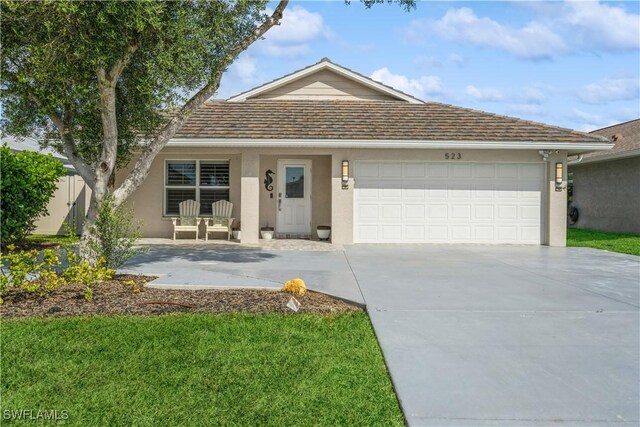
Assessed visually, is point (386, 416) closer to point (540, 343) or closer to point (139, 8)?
point (540, 343)

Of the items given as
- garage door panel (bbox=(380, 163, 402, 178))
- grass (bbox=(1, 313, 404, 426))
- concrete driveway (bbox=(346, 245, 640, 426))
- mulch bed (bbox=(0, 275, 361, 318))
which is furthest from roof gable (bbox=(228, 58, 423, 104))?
grass (bbox=(1, 313, 404, 426))

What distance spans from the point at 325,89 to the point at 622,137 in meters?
12.8

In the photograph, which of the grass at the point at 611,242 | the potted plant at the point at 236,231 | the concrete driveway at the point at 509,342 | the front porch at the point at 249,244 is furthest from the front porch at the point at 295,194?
the grass at the point at 611,242

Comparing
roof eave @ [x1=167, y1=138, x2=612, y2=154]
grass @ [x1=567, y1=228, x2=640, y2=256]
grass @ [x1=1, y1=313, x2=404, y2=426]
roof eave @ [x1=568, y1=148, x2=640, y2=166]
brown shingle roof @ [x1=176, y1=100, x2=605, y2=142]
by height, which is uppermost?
brown shingle roof @ [x1=176, y1=100, x2=605, y2=142]

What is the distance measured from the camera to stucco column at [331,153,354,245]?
12.8 m

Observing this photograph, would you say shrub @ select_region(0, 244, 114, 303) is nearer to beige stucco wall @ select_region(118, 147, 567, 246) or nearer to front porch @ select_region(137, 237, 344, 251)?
front porch @ select_region(137, 237, 344, 251)

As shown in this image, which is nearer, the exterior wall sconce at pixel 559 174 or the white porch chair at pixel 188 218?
the exterior wall sconce at pixel 559 174

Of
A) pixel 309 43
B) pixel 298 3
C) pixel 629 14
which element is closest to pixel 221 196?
pixel 309 43

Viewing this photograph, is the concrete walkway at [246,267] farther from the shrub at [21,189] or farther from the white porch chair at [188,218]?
the shrub at [21,189]

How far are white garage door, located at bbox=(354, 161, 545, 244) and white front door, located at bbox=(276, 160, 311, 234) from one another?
193 cm

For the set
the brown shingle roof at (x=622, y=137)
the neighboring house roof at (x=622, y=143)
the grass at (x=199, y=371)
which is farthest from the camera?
the brown shingle roof at (x=622, y=137)

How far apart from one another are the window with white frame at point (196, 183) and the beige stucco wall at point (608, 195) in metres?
14.5

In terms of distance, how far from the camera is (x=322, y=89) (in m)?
15.5

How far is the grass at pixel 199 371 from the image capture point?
3131mm
